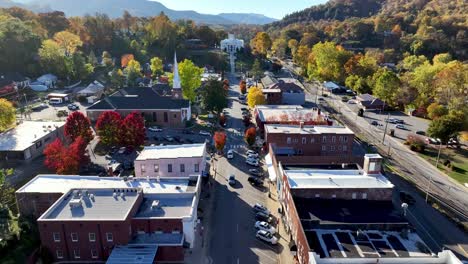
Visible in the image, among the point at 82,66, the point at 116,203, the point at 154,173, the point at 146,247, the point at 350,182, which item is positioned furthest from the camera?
the point at 82,66

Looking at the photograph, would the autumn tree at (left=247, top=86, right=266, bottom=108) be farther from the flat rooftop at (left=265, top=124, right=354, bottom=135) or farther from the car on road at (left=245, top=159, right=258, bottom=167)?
the car on road at (left=245, top=159, right=258, bottom=167)

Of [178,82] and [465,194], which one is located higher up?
[178,82]

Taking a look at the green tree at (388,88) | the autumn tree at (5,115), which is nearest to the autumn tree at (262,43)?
the green tree at (388,88)

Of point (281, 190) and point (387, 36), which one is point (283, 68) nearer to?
point (387, 36)

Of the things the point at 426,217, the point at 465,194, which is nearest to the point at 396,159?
the point at 465,194

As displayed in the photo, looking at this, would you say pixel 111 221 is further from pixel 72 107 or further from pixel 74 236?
pixel 72 107

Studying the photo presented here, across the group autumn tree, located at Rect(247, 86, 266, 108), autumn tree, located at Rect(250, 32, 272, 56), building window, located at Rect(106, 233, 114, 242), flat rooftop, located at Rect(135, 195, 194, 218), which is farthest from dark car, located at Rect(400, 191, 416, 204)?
autumn tree, located at Rect(250, 32, 272, 56)

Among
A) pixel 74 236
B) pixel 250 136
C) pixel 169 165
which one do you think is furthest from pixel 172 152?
pixel 74 236
